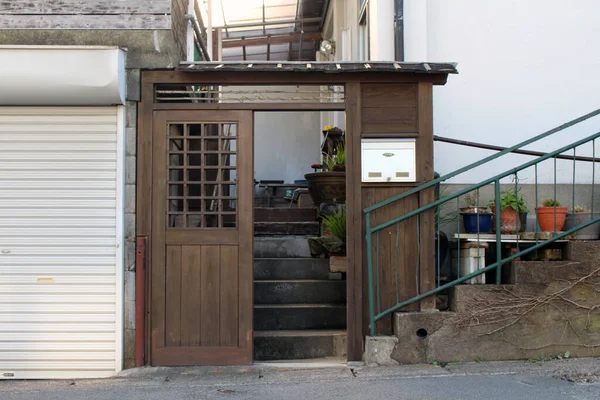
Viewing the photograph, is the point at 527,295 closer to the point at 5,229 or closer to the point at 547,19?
the point at 547,19

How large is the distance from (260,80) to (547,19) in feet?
13.1

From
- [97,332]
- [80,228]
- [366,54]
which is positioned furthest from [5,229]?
[366,54]

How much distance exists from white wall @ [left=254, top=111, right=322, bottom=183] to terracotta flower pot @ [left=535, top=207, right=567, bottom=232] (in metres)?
7.61

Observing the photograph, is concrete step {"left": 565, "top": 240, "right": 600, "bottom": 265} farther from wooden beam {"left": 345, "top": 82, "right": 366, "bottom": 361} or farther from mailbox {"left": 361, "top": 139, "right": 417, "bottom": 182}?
wooden beam {"left": 345, "top": 82, "right": 366, "bottom": 361}

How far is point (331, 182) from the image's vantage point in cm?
884

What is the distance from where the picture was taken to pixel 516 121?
8.23 m

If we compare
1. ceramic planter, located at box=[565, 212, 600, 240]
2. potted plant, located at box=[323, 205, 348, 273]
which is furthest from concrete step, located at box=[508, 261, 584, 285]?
potted plant, located at box=[323, 205, 348, 273]

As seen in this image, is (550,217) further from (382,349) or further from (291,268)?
(291,268)

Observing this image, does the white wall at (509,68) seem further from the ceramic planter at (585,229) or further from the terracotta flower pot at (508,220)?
the ceramic planter at (585,229)

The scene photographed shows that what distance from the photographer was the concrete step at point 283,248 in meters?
8.50

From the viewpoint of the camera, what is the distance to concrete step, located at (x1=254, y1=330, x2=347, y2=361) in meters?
6.80

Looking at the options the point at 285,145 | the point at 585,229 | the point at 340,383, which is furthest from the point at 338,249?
the point at 285,145

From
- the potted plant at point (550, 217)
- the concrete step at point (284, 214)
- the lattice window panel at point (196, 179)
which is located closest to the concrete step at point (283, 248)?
the concrete step at point (284, 214)

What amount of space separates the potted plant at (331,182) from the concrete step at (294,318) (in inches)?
80.2
